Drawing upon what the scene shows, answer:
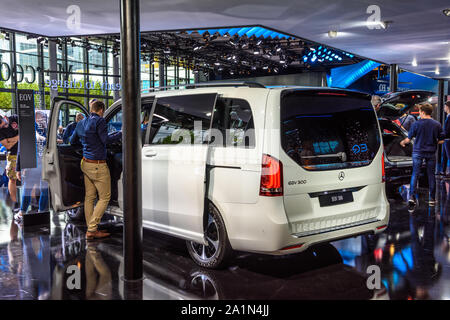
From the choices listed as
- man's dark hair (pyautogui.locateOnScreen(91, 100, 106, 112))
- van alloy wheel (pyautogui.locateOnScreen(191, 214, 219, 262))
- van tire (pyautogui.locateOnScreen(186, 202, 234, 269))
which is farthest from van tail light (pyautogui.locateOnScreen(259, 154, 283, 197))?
man's dark hair (pyautogui.locateOnScreen(91, 100, 106, 112))

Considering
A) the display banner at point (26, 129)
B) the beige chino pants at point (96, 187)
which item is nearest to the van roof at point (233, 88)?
the beige chino pants at point (96, 187)

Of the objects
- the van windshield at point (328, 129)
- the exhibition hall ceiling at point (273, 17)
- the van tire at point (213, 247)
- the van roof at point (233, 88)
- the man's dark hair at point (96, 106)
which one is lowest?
the van tire at point (213, 247)

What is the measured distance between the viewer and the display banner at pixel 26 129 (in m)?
6.53

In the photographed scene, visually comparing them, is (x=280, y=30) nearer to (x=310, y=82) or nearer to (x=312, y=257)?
(x=312, y=257)

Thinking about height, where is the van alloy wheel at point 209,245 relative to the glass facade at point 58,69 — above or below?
below

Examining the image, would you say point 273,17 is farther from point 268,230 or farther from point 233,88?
point 268,230

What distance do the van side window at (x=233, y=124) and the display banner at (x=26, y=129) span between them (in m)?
3.78

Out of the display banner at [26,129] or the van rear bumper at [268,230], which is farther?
the display banner at [26,129]

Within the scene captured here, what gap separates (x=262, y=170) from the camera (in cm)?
376

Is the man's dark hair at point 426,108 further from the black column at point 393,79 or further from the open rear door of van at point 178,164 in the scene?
the black column at point 393,79

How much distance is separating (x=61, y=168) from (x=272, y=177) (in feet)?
11.3

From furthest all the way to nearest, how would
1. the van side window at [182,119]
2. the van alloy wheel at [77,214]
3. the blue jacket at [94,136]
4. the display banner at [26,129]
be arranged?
the van alloy wheel at [77,214] < the display banner at [26,129] < the blue jacket at [94,136] < the van side window at [182,119]

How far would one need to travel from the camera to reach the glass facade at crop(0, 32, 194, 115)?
60.5ft

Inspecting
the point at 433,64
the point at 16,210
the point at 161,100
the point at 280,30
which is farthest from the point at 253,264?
the point at 433,64
